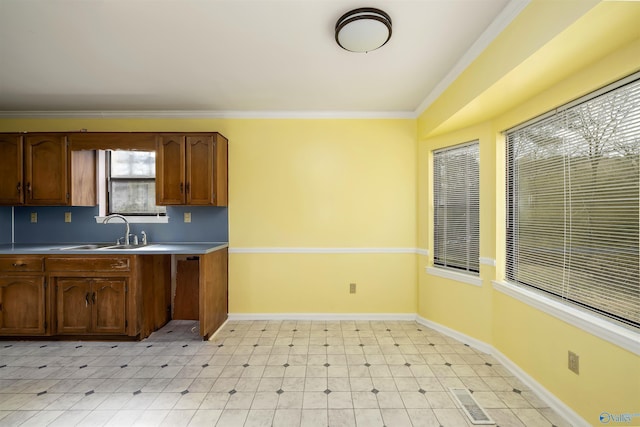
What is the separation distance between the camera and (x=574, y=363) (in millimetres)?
1809

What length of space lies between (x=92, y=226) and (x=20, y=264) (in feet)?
2.64

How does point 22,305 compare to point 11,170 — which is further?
point 11,170

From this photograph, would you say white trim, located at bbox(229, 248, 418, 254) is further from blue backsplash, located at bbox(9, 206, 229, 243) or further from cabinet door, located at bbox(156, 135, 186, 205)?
cabinet door, located at bbox(156, 135, 186, 205)

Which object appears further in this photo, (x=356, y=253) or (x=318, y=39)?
(x=356, y=253)

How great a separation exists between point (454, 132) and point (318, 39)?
1.85m

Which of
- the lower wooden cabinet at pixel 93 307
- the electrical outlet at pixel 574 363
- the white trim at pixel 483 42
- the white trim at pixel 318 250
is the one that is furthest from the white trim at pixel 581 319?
the lower wooden cabinet at pixel 93 307

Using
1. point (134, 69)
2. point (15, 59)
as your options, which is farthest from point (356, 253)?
point (15, 59)

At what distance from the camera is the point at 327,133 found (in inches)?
141

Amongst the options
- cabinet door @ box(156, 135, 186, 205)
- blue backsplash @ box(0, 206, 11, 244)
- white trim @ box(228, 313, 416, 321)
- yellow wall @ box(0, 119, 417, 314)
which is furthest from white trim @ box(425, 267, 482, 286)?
blue backsplash @ box(0, 206, 11, 244)

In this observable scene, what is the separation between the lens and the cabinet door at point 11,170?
319 cm

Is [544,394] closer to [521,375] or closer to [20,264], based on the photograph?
[521,375]

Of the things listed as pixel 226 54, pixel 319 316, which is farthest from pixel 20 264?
pixel 319 316

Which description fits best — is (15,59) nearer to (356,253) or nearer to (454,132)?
(356,253)

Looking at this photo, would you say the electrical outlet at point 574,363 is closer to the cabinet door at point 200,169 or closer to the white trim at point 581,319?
the white trim at point 581,319
